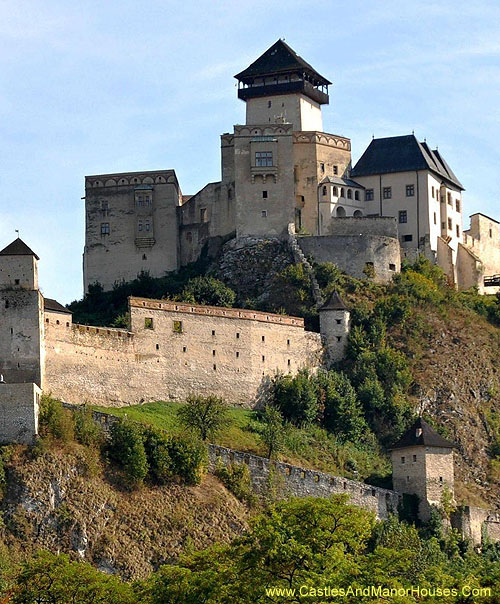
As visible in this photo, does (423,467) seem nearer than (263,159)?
Yes

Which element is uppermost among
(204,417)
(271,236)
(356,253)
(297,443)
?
(271,236)

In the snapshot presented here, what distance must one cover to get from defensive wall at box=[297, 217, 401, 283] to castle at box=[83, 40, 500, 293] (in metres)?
0.05

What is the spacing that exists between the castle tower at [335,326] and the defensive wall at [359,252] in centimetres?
500

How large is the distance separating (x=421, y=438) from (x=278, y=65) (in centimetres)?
3135

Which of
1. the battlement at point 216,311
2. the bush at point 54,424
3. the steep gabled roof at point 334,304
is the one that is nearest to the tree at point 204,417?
the battlement at point 216,311

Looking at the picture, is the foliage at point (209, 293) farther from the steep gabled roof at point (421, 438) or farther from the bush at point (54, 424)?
the bush at point (54, 424)

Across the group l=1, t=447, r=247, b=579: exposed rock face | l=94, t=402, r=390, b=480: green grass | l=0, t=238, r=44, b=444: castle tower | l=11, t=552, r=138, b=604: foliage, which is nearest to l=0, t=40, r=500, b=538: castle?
l=94, t=402, r=390, b=480: green grass

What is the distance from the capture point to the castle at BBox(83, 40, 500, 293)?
97125 mm

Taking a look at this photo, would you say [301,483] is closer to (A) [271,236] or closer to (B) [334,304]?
(B) [334,304]

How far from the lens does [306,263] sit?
94375 millimetres

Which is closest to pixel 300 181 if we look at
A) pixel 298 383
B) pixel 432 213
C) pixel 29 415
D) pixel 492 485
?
pixel 432 213

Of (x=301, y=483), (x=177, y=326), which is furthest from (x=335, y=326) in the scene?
(x=301, y=483)

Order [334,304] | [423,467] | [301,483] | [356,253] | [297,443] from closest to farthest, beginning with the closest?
[301,483]
[423,467]
[297,443]
[334,304]
[356,253]

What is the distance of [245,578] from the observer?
2191 inches
